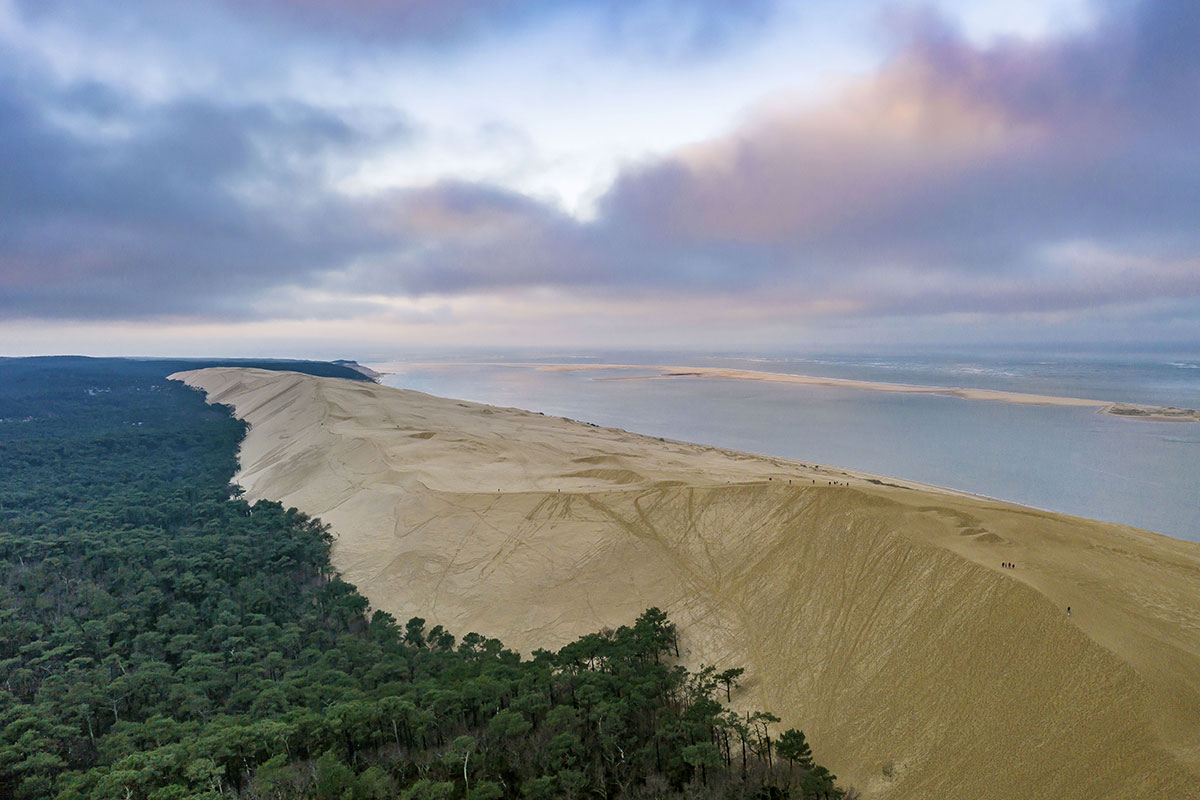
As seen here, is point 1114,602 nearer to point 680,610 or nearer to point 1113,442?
point 680,610

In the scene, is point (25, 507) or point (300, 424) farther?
point (300, 424)

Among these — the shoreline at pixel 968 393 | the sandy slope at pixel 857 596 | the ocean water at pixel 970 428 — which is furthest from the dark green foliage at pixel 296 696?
the shoreline at pixel 968 393

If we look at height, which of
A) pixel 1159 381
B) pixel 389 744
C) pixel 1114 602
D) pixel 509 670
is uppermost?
pixel 1159 381

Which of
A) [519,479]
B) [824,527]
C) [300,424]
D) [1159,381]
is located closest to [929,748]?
[824,527]

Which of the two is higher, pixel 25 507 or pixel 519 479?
pixel 519 479

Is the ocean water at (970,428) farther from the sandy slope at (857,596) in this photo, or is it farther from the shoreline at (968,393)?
the sandy slope at (857,596)

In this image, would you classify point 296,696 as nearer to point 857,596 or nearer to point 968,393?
point 857,596

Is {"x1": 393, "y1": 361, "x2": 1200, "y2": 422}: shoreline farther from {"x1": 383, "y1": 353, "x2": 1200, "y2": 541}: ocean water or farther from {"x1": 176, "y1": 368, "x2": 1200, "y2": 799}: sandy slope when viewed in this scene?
{"x1": 176, "y1": 368, "x2": 1200, "y2": 799}: sandy slope
